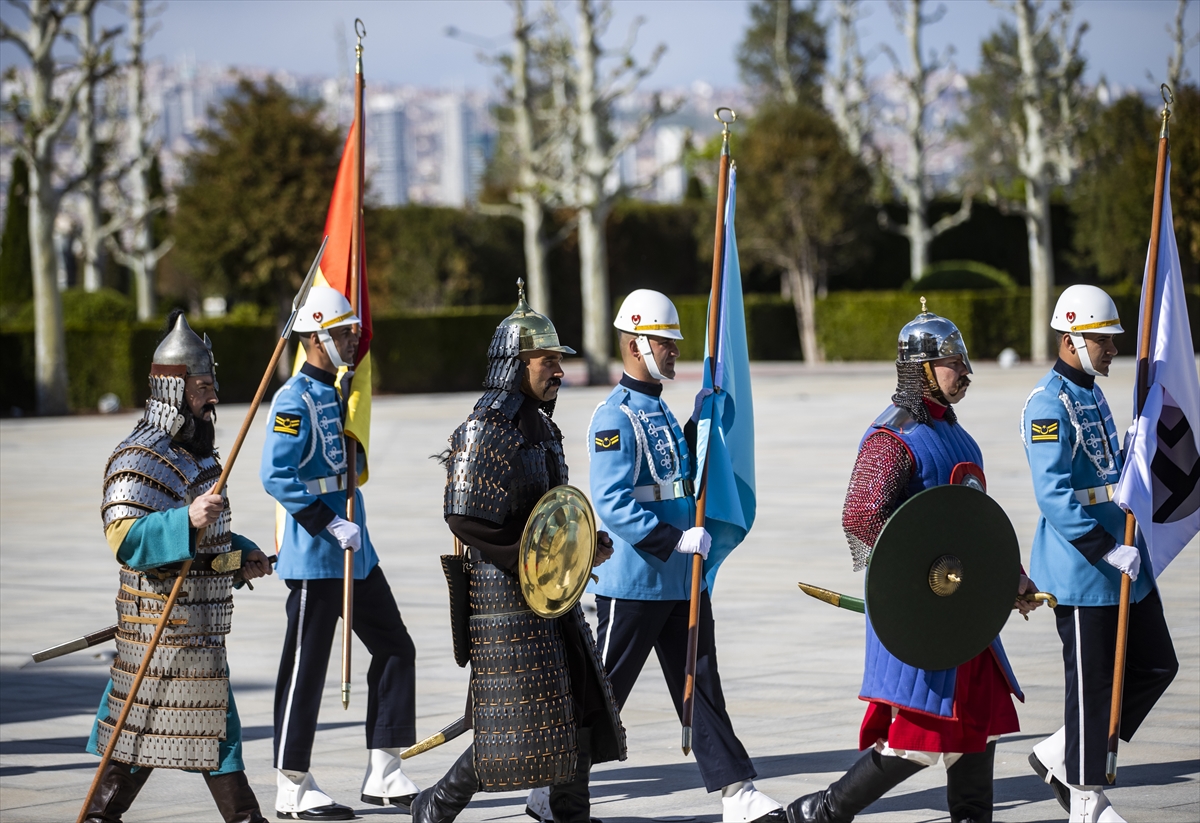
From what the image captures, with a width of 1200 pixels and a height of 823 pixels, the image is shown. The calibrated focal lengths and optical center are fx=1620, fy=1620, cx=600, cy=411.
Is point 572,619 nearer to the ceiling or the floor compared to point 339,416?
nearer to the floor

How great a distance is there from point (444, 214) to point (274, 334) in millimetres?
9351

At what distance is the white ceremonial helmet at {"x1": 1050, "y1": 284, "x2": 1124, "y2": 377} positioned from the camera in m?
5.21

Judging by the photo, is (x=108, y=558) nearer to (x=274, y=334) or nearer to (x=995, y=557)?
(x=995, y=557)

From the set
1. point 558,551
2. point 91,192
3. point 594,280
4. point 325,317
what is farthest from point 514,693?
point 91,192

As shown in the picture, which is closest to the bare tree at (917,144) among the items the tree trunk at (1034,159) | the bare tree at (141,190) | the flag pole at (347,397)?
the tree trunk at (1034,159)

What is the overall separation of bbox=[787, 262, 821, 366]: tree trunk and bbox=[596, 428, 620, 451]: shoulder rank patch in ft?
105

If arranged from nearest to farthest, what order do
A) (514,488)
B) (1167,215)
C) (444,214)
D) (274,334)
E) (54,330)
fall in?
(514,488)
(1167,215)
(54,330)
(274,334)
(444,214)

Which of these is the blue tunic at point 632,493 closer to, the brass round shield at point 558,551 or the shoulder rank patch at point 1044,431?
the brass round shield at point 558,551

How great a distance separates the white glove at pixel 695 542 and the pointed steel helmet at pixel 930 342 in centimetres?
82

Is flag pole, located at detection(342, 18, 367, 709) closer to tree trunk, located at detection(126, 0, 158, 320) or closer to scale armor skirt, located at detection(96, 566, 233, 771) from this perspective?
scale armor skirt, located at detection(96, 566, 233, 771)

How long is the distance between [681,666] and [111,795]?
180cm

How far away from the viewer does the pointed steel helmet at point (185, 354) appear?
15.4 feet

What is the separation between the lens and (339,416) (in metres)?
5.62

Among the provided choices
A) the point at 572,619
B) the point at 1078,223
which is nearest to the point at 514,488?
the point at 572,619
